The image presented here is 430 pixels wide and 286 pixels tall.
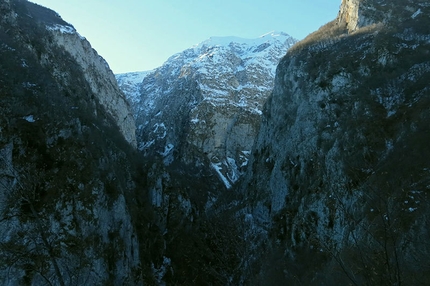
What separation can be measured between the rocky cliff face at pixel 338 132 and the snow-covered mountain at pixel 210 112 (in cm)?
6509

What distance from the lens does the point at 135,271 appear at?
5247cm

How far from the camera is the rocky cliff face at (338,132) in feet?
94.0

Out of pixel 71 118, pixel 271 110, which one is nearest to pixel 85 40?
pixel 71 118

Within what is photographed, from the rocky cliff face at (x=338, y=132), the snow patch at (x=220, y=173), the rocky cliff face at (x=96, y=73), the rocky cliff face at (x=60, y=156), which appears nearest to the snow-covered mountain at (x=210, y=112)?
the snow patch at (x=220, y=173)

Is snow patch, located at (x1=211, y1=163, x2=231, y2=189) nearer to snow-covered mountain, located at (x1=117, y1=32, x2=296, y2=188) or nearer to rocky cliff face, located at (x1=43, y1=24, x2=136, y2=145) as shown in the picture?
snow-covered mountain, located at (x1=117, y1=32, x2=296, y2=188)

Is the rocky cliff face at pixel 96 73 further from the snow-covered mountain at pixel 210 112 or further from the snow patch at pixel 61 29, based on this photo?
the snow-covered mountain at pixel 210 112

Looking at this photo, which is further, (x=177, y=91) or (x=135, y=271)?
(x=177, y=91)

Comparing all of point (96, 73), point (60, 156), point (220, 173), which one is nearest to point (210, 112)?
point (220, 173)

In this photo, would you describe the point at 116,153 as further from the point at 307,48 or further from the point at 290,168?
the point at 307,48

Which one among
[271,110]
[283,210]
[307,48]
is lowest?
[283,210]

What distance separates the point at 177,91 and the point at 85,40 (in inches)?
2820

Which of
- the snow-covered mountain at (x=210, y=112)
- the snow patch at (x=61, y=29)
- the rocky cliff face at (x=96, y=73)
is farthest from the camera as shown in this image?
the snow-covered mountain at (x=210, y=112)

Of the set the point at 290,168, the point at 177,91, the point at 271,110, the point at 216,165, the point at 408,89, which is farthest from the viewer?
the point at 177,91

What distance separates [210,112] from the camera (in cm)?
13475
